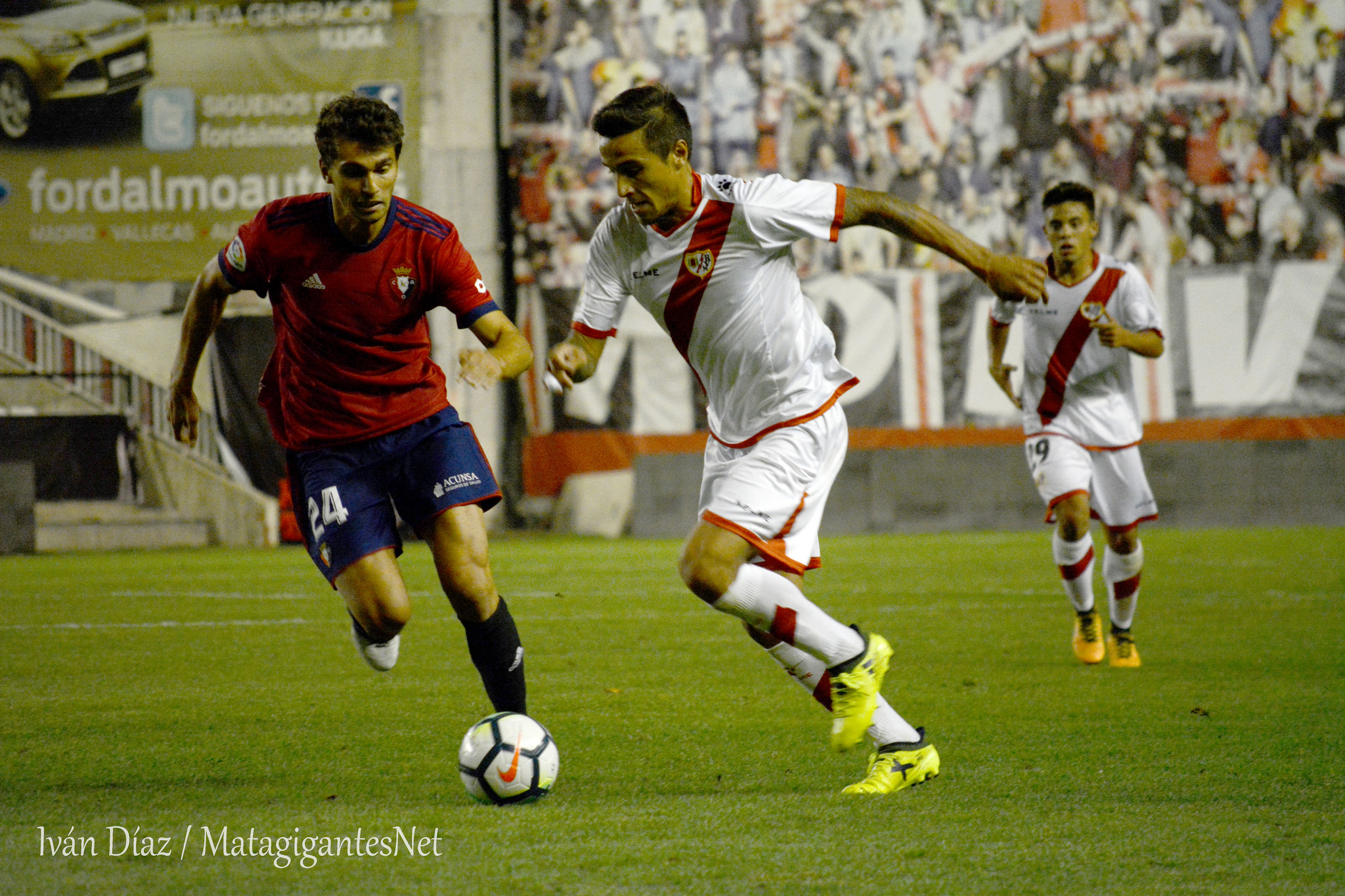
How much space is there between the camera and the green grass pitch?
3227 millimetres

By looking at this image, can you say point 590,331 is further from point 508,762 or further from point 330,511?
point 508,762

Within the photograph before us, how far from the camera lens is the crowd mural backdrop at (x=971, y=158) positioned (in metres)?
18.6

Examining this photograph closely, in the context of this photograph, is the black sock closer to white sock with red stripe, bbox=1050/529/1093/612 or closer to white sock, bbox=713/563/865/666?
white sock, bbox=713/563/865/666

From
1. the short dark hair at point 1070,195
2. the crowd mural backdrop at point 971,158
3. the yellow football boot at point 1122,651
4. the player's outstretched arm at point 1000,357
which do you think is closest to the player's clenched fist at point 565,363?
the player's outstretched arm at point 1000,357

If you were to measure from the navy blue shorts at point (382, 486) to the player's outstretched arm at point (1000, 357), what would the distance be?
3.37m

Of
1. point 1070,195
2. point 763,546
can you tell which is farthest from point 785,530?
point 1070,195

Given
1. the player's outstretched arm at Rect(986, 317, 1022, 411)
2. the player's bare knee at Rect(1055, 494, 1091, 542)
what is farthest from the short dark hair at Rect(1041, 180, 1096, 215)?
the player's bare knee at Rect(1055, 494, 1091, 542)

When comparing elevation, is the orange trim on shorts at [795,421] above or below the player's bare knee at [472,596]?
above

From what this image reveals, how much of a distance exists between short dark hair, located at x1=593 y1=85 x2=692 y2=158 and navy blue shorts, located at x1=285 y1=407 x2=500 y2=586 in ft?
3.59

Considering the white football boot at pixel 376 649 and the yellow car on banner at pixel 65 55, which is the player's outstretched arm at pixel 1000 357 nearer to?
the white football boot at pixel 376 649

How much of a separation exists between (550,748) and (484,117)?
16595 mm

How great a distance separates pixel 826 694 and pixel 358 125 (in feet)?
6.88

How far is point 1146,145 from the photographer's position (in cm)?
1906

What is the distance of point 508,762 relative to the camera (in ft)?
13.0
